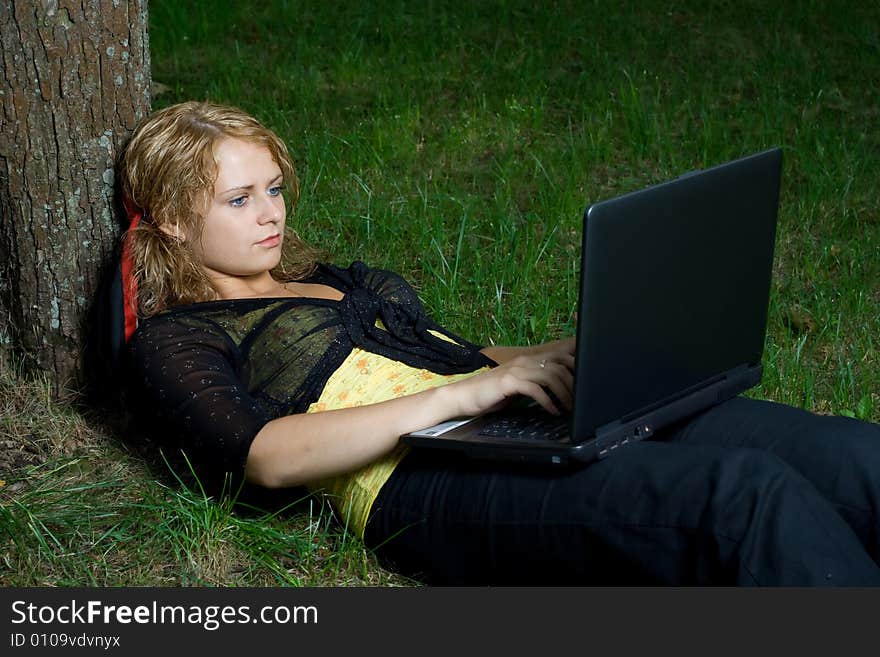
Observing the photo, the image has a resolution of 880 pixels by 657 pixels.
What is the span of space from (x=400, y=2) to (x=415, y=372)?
3868 millimetres

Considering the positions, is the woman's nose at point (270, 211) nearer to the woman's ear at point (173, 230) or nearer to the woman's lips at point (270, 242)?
the woman's lips at point (270, 242)

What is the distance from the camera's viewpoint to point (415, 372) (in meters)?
2.78

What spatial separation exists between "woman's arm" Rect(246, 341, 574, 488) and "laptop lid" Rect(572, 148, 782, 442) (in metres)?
0.21

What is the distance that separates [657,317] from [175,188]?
1.13 m

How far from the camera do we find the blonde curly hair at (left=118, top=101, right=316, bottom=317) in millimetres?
2709

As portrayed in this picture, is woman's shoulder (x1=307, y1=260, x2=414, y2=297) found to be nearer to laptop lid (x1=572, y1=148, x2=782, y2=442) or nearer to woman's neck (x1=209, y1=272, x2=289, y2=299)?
woman's neck (x1=209, y1=272, x2=289, y2=299)

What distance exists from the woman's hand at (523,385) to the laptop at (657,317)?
54mm

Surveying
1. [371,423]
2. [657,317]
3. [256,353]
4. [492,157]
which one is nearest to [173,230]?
[256,353]

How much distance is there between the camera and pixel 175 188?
2.71 m

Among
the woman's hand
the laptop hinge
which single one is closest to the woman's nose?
the woman's hand

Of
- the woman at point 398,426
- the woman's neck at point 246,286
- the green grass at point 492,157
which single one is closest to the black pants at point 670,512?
the woman at point 398,426

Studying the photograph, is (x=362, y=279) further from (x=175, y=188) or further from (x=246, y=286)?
(x=175, y=188)

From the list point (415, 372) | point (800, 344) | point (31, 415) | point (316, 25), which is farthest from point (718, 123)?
point (31, 415)

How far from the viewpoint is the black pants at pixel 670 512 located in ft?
6.89
